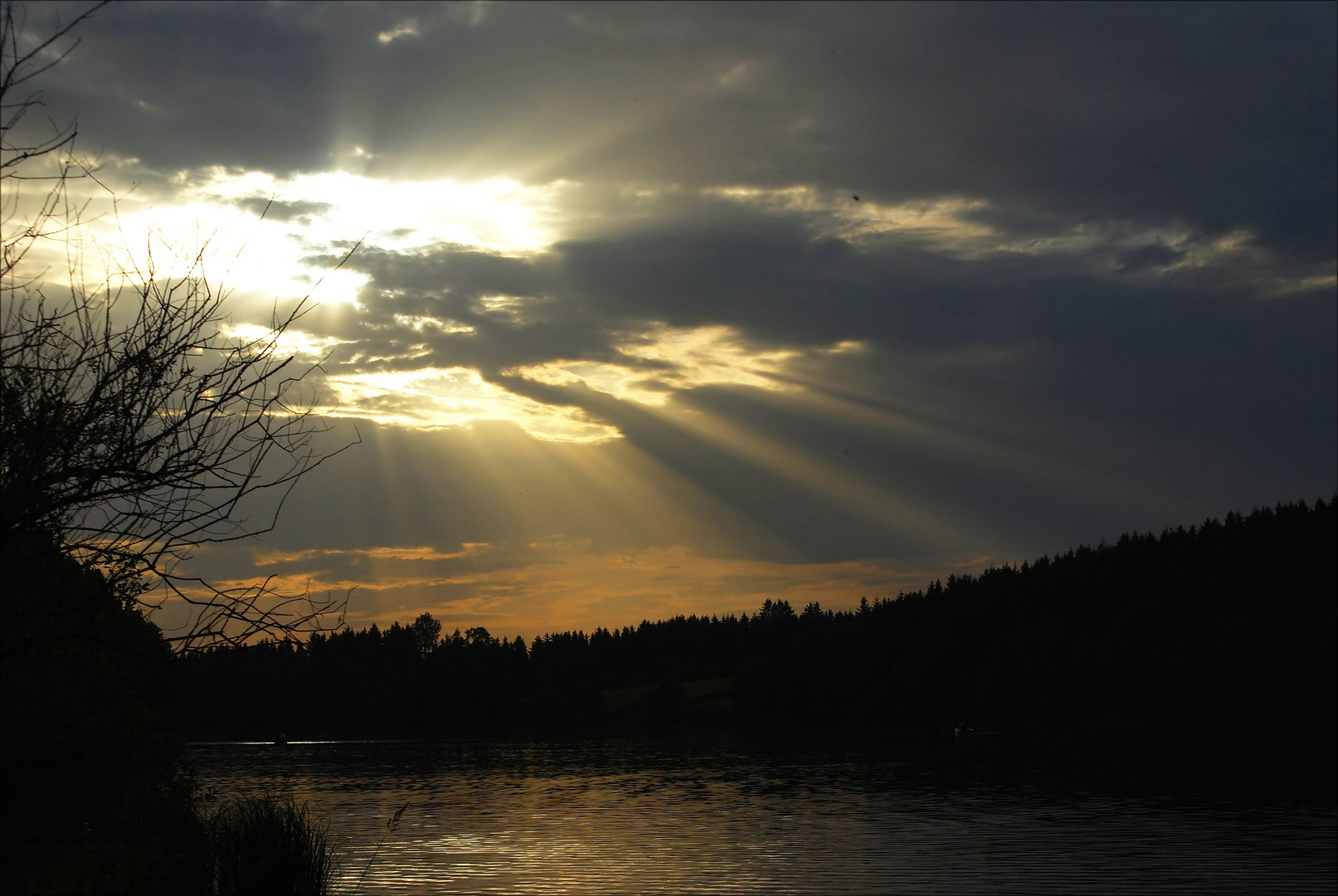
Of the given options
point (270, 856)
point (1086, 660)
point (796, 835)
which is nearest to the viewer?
point (270, 856)

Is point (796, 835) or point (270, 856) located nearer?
point (270, 856)

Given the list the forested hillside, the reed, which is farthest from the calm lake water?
the forested hillside

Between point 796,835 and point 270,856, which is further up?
point 270,856

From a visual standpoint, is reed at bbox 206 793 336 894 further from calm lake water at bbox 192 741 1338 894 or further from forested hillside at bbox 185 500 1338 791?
forested hillside at bbox 185 500 1338 791

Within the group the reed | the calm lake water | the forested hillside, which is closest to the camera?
the reed

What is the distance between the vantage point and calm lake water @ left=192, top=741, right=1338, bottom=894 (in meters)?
40.5

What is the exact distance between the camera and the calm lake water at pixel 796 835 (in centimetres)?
4050

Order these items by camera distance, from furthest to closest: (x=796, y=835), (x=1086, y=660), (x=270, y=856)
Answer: (x=1086, y=660) → (x=796, y=835) → (x=270, y=856)

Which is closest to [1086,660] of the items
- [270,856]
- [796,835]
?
[796,835]

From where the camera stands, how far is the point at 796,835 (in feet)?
177

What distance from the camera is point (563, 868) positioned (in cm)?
4384

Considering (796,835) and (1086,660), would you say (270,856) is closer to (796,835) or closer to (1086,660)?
(796,835)

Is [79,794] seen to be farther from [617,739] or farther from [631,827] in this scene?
[617,739]

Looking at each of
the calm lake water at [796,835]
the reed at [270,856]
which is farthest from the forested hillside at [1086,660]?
the reed at [270,856]
